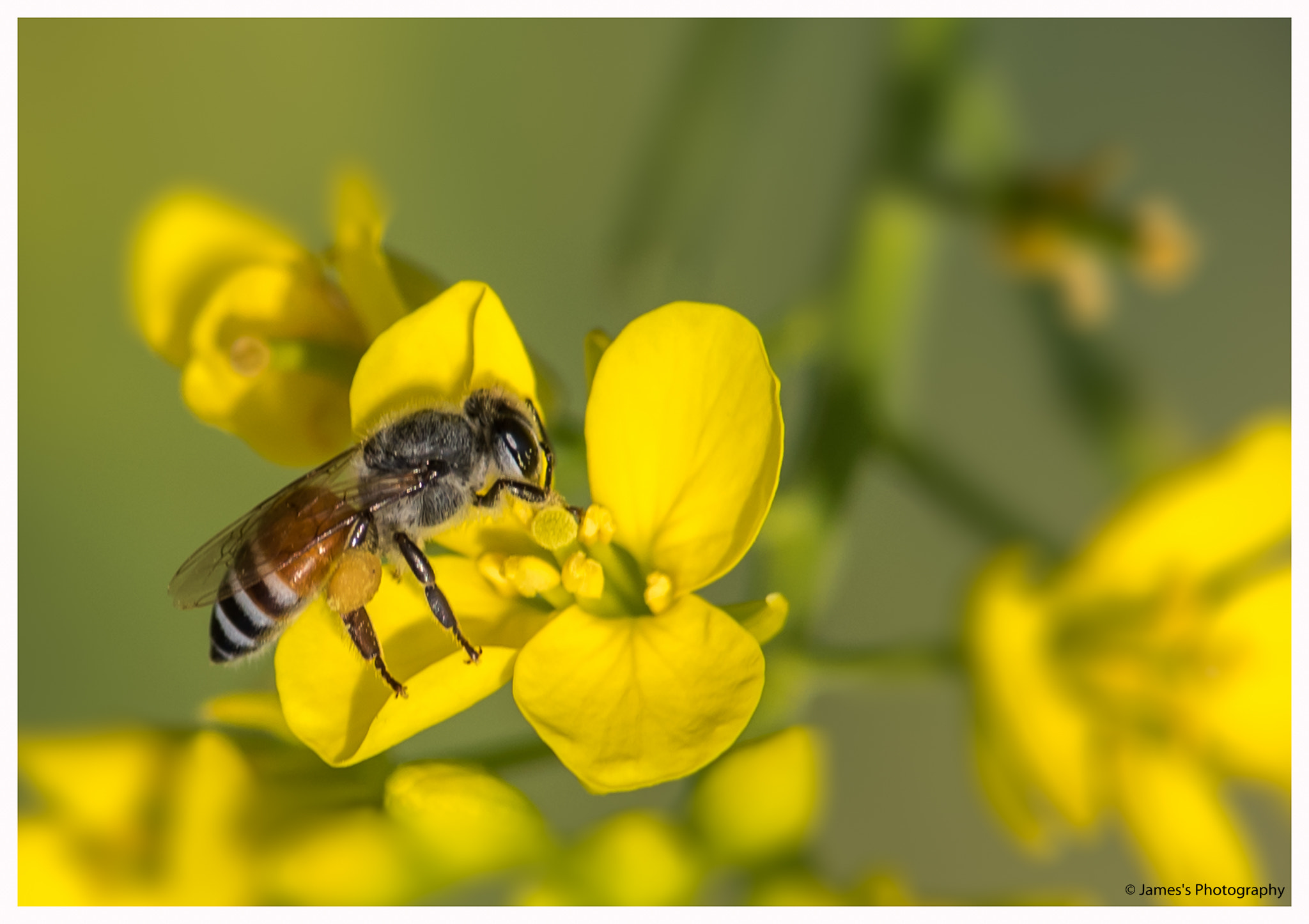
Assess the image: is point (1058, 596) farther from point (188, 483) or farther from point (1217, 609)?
point (188, 483)

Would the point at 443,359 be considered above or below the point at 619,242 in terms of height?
below

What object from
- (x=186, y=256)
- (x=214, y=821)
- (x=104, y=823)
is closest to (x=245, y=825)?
(x=214, y=821)

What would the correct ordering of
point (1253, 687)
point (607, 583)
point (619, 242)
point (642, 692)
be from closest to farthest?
point (642, 692) → point (607, 583) → point (1253, 687) → point (619, 242)

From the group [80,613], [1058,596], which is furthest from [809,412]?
[80,613]

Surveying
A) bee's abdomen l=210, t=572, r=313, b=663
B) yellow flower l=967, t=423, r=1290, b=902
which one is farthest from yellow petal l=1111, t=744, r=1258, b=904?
bee's abdomen l=210, t=572, r=313, b=663

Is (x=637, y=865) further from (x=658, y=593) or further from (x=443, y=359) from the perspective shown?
(x=443, y=359)

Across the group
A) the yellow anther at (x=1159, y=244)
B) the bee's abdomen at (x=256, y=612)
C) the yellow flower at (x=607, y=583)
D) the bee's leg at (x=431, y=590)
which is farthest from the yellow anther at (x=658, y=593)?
the yellow anther at (x=1159, y=244)
